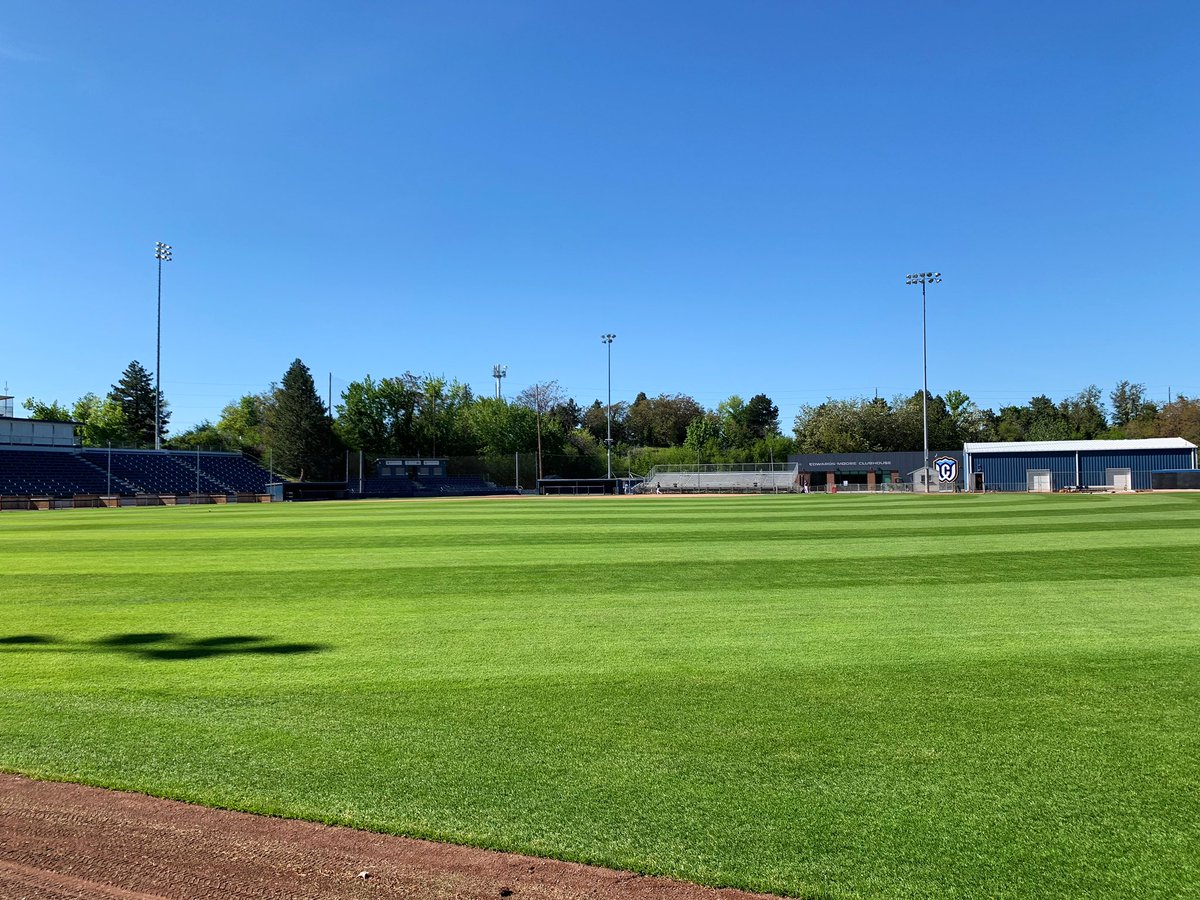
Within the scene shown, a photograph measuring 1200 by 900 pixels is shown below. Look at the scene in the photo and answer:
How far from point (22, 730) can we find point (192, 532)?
20.2 meters

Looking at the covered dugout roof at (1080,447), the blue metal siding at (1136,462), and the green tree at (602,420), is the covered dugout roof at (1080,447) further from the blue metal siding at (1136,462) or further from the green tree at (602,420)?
the green tree at (602,420)

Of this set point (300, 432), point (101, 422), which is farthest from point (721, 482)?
point (101, 422)

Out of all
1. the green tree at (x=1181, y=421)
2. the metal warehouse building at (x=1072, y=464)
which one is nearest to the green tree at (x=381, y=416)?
the metal warehouse building at (x=1072, y=464)

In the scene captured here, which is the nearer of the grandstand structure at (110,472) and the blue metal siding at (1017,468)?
the grandstand structure at (110,472)

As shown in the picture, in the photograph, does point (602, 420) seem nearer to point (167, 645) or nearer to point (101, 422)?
point (101, 422)

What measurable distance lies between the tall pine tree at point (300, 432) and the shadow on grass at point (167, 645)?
88533 millimetres

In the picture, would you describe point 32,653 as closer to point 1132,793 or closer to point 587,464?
point 1132,793

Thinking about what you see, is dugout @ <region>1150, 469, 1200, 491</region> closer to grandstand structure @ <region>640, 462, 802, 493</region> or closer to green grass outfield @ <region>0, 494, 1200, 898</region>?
grandstand structure @ <region>640, 462, 802, 493</region>

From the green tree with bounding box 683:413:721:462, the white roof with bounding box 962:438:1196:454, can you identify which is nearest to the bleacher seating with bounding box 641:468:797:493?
the white roof with bounding box 962:438:1196:454

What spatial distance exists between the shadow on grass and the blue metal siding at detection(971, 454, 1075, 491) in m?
67.0

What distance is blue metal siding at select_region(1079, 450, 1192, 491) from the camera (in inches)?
2386

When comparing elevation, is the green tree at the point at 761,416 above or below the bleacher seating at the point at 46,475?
above

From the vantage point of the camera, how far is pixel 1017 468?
6481 cm

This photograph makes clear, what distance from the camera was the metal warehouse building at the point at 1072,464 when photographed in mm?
60875
